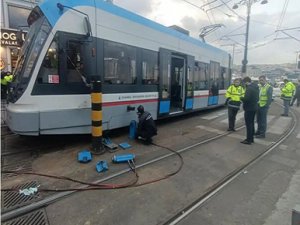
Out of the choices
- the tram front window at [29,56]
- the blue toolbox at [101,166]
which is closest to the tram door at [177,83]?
the blue toolbox at [101,166]

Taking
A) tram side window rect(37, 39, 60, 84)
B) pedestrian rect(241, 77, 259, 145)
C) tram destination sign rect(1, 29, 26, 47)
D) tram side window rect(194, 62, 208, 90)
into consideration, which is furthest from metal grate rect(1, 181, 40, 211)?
tram destination sign rect(1, 29, 26, 47)

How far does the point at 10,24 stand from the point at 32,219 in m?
15.7

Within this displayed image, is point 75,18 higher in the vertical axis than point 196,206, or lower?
higher

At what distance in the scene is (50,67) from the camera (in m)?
5.35

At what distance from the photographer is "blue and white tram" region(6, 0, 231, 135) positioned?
5.25 metres

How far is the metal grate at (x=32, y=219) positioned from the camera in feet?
10.5

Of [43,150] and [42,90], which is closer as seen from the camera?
[42,90]

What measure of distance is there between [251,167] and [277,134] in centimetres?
405

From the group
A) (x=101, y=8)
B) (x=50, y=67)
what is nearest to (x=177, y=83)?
(x=101, y=8)

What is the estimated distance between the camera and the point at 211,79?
12828mm

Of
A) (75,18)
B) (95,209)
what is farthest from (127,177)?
(75,18)

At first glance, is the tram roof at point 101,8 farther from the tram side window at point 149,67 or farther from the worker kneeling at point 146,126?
the worker kneeling at point 146,126

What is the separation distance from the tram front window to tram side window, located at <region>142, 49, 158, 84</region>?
310cm

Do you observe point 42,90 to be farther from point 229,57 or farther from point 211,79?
point 229,57
